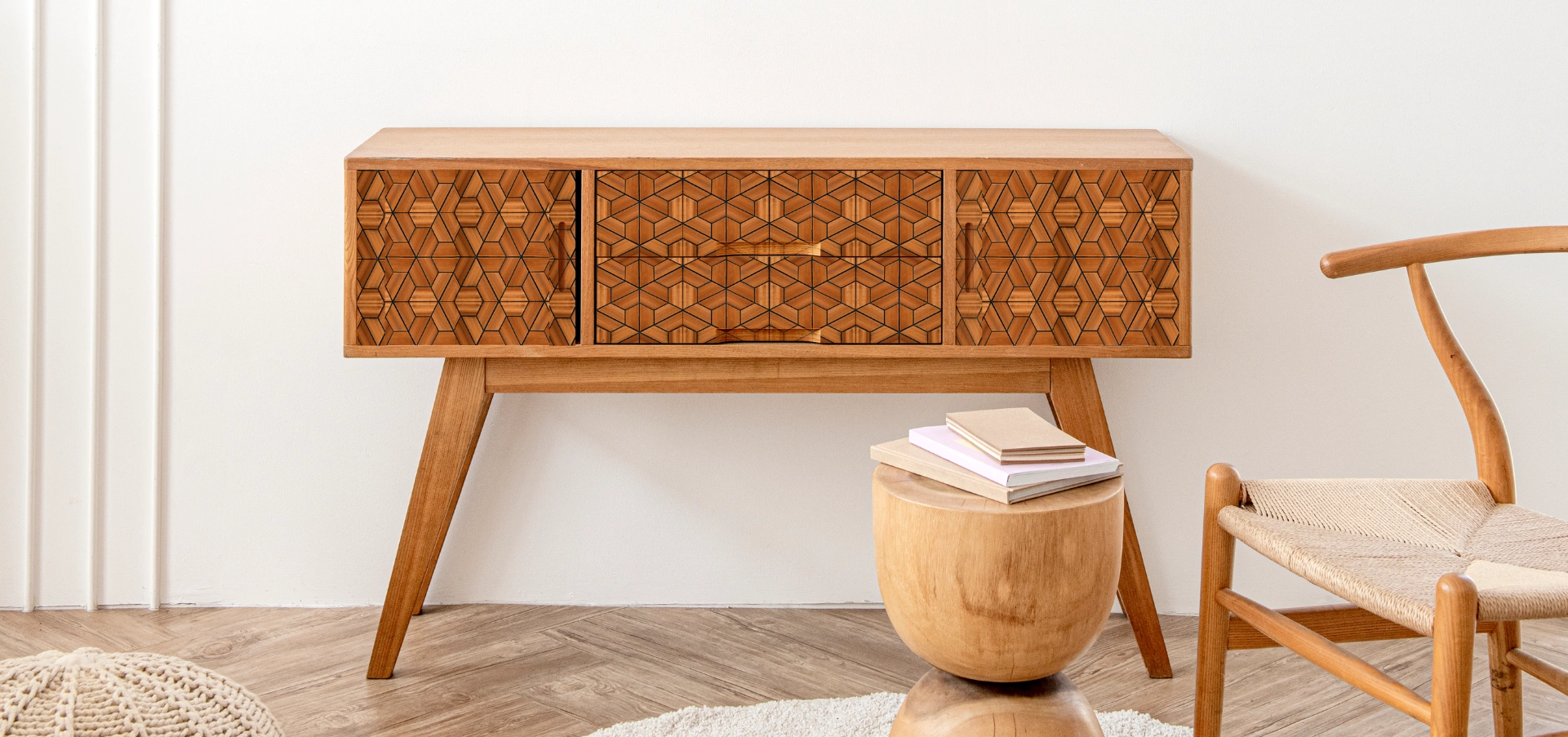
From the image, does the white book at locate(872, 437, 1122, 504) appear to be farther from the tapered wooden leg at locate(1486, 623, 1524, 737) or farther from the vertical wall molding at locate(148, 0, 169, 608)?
the vertical wall molding at locate(148, 0, 169, 608)

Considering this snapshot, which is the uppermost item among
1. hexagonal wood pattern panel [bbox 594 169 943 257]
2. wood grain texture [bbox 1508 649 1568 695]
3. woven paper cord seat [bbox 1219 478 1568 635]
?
hexagonal wood pattern panel [bbox 594 169 943 257]

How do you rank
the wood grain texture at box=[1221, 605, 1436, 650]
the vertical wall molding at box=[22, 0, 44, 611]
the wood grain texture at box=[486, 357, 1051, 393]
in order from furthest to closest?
the vertical wall molding at box=[22, 0, 44, 611], the wood grain texture at box=[486, 357, 1051, 393], the wood grain texture at box=[1221, 605, 1436, 650]

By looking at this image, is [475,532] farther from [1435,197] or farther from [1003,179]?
[1435,197]

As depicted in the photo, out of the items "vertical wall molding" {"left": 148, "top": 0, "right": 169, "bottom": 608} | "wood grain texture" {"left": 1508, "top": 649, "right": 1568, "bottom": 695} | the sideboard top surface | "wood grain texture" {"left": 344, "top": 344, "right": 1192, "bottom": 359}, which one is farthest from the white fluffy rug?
"vertical wall molding" {"left": 148, "top": 0, "right": 169, "bottom": 608}

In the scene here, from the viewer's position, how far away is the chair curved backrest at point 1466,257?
4.70 feet

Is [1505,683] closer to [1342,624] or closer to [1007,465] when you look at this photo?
[1342,624]

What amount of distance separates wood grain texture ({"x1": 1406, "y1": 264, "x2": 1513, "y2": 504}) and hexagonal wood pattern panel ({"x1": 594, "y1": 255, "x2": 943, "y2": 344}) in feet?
2.14

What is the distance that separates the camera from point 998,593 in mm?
1246

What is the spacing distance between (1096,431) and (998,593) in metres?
0.66

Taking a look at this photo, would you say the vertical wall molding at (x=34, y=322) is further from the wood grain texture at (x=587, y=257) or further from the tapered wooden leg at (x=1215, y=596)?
the tapered wooden leg at (x=1215, y=596)

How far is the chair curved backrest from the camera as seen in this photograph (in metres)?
1.43

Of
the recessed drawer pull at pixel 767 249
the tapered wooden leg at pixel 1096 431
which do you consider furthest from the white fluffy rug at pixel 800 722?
the recessed drawer pull at pixel 767 249

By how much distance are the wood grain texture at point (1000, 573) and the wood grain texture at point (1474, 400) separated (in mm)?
522

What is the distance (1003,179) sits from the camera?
5.53 ft
